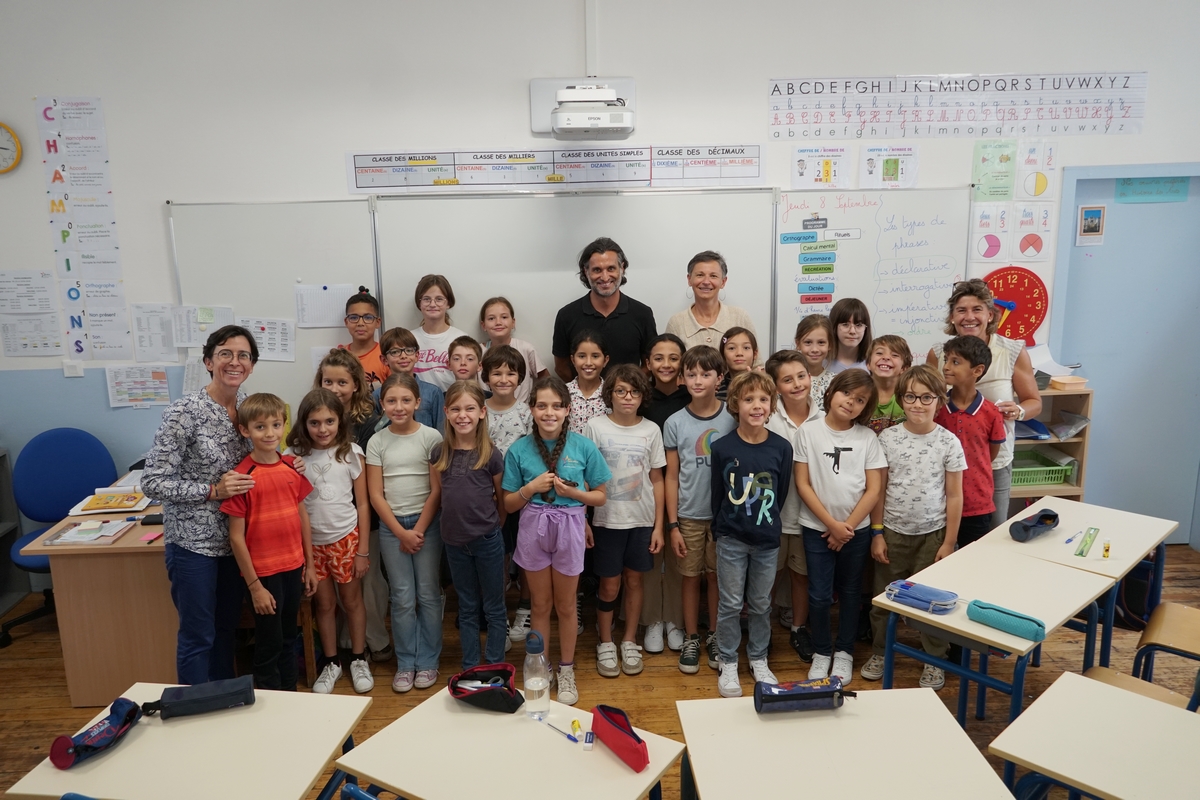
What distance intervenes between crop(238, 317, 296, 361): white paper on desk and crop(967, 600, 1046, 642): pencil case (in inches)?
132

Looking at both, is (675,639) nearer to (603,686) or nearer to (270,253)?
(603,686)

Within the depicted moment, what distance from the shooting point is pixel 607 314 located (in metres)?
3.58

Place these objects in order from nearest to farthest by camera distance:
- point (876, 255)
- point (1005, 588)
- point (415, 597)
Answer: point (1005, 588), point (415, 597), point (876, 255)

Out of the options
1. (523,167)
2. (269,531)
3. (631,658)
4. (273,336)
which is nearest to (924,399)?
(631,658)

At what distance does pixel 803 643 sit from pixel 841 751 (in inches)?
64.2

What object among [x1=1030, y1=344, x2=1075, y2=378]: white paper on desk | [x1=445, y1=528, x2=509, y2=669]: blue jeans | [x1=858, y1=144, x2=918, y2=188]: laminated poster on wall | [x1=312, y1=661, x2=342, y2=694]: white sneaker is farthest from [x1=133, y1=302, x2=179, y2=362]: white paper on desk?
[x1=1030, y1=344, x2=1075, y2=378]: white paper on desk

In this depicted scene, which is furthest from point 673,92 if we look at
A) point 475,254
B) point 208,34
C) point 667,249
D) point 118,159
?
point 118,159

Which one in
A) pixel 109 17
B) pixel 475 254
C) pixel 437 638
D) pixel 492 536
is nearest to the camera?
pixel 492 536

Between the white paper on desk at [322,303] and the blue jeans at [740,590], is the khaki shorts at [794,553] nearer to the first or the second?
the blue jeans at [740,590]

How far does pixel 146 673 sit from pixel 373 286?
2.04m

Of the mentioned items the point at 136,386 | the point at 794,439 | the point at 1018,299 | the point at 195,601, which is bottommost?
the point at 195,601

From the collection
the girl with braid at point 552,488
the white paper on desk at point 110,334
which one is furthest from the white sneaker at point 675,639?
the white paper on desk at point 110,334

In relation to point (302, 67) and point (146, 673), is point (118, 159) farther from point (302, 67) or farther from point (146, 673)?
point (146, 673)

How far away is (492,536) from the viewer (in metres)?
2.87
